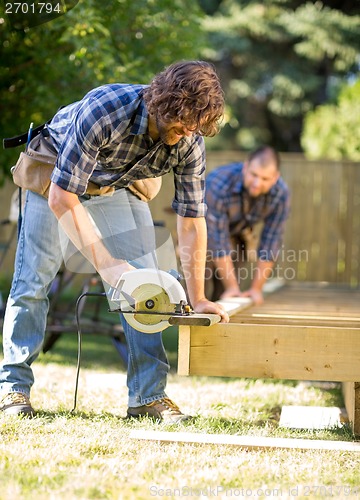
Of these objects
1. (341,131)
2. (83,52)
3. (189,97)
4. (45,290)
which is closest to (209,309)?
(45,290)

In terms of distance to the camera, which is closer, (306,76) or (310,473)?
(310,473)

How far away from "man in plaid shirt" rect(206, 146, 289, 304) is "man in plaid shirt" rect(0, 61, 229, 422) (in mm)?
1530

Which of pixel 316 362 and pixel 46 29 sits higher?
pixel 46 29

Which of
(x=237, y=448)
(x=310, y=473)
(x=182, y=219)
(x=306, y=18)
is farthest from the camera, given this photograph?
(x=306, y=18)

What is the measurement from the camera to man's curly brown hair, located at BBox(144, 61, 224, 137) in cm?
266

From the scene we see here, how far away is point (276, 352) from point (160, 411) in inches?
23.7

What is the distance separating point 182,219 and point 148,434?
0.89 metres

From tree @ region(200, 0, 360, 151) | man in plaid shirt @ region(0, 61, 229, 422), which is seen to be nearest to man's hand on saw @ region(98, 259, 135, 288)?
man in plaid shirt @ region(0, 61, 229, 422)

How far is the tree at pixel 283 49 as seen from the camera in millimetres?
14273

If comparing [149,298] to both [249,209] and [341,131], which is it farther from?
[341,131]

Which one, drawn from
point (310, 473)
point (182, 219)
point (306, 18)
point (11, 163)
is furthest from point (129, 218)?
point (306, 18)

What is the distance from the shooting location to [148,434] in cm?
290

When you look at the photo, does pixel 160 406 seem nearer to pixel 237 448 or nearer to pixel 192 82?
pixel 237 448

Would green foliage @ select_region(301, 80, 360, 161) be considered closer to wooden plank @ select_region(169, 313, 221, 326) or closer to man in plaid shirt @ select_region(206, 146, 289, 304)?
man in plaid shirt @ select_region(206, 146, 289, 304)
